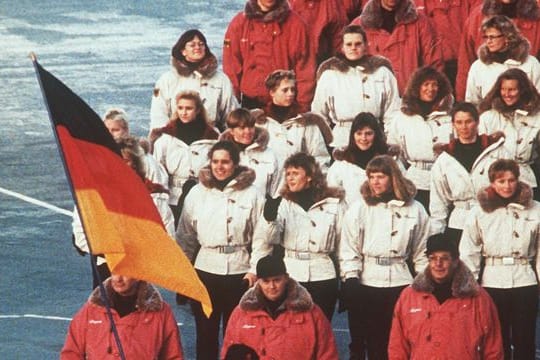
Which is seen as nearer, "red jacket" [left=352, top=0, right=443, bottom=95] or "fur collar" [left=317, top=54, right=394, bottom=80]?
"fur collar" [left=317, top=54, right=394, bottom=80]

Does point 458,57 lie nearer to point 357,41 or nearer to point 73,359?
point 357,41

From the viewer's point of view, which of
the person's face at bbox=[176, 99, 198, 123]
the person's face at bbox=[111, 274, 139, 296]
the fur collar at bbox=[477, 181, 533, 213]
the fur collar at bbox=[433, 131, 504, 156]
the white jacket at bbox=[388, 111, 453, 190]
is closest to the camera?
the person's face at bbox=[111, 274, 139, 296]

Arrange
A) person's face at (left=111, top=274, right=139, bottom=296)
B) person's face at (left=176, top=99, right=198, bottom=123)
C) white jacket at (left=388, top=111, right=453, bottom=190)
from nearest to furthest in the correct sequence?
person's face at (left=111, top=274, right=139, bottom=296) → person's face at (left=176, top=99, right=198, bottom=123) → white jacket at (left=388, top=111, right=453, bottom=190)

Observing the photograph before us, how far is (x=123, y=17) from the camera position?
3675 cm

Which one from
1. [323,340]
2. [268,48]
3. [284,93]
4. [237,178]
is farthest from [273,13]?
[323,340]

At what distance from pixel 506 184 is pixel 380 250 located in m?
1.23

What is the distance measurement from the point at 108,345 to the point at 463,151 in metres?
4.19

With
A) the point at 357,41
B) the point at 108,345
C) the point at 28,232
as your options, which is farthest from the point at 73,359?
the point at 28,232

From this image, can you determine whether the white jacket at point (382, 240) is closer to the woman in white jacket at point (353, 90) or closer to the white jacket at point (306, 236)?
the white jacket at point (306, 236)

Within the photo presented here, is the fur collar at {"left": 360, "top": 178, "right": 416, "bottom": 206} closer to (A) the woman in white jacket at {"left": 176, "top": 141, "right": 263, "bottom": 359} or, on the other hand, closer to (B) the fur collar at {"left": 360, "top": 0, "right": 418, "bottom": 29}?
(A) the woman in white jacket at {"left": 176, "top": 141, "right": 263, "bottom": 359}

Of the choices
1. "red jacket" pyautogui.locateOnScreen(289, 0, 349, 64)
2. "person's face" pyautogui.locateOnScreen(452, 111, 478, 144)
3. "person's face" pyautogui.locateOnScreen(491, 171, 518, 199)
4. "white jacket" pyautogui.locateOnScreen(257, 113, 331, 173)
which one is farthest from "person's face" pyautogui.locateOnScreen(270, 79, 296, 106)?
"red jacket" pyautogui.locateOnScreen(289, 0, 349, 64)

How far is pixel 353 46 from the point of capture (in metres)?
22.3

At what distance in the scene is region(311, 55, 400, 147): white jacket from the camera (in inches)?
895

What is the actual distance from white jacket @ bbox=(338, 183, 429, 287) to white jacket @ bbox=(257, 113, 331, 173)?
1845 millimetres
